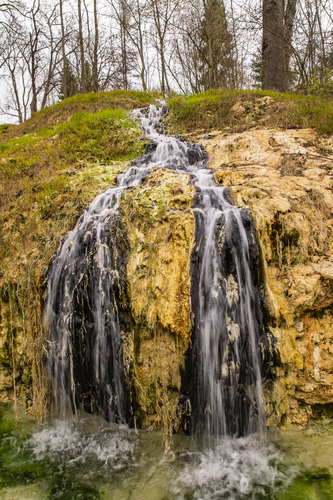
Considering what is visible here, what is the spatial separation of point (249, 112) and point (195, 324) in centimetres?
664

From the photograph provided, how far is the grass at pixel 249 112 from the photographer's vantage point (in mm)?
6547

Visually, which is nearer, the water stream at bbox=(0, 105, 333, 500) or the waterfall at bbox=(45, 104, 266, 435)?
the water stream at bbox=(0, 105, 333, 500)

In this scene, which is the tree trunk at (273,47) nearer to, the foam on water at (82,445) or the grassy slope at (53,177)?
the grassy slope at (53,177)

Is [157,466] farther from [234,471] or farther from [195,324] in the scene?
[195,324]

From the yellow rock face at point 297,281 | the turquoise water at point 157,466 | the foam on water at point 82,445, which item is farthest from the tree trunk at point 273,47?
the foam on water at point 82,445

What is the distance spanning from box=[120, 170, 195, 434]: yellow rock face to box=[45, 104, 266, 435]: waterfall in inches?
5.1

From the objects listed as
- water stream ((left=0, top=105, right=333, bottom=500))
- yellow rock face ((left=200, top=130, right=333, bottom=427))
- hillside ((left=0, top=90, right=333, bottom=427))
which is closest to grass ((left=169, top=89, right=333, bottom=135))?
hillside ((left=0, top=90, right=333, bottom=427))

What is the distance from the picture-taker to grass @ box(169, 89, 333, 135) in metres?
6.55

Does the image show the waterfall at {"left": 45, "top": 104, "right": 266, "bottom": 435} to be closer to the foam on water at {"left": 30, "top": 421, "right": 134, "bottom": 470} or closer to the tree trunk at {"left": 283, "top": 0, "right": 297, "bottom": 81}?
the foam on water at {"left": 30, "top": 421, "right": 134, "bottom": 470}

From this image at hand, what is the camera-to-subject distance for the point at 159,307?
3.37m

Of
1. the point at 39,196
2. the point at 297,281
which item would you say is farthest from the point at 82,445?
the point at 39,196

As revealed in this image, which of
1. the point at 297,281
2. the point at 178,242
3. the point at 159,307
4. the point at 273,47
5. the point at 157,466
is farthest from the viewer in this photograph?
the point at 273,47

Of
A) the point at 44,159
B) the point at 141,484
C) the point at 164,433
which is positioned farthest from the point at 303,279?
the point at 44,159

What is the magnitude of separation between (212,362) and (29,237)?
3501 millimetres
